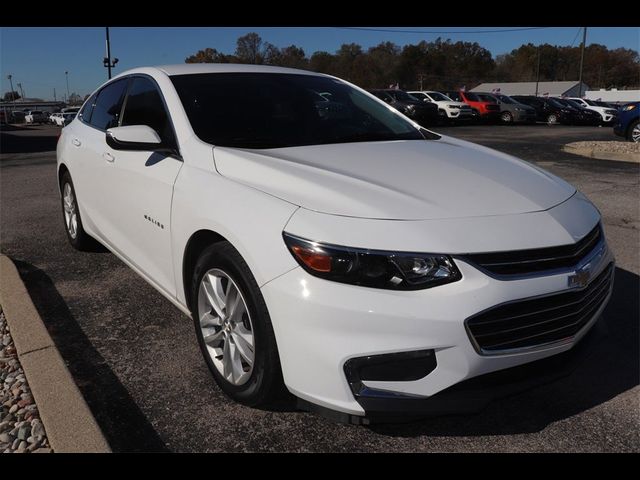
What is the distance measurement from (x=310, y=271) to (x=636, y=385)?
192 cm

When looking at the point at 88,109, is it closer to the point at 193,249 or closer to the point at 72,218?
the point at 72,218

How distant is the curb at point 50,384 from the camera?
2260 millimetres

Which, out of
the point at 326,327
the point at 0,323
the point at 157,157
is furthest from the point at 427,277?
the point at 0,323

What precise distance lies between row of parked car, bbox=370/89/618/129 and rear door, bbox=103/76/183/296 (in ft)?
67.9

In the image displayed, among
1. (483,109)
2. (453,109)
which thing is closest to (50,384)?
(453,109)

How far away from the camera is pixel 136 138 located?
297 cm

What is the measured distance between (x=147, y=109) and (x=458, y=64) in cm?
11519

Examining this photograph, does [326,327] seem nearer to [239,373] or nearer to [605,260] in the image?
[239,373]

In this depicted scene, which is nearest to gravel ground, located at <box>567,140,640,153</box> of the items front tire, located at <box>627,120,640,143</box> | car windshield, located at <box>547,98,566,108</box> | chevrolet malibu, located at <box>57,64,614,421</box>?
front tire, located at <box>627,120,640,143</box>

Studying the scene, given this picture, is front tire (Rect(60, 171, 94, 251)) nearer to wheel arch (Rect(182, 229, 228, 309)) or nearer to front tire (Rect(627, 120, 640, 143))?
wheel arch (Rect(182, 229, 228, 309))

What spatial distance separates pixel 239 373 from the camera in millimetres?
2529

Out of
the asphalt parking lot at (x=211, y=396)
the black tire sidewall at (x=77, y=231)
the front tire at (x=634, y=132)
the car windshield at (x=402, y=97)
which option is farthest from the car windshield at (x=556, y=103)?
the black tire sidewall at (x=77, y=231)

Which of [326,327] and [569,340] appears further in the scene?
[569,340]

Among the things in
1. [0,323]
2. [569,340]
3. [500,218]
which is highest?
[500,218]
